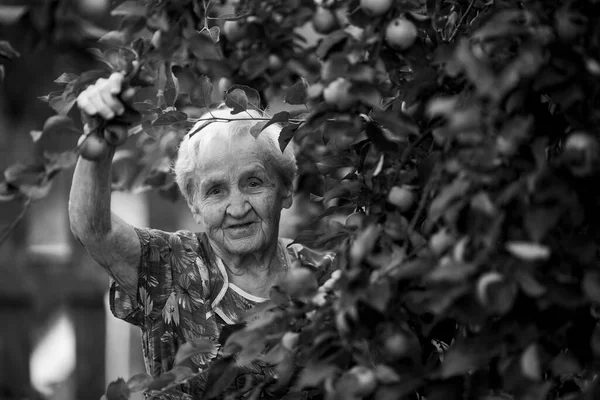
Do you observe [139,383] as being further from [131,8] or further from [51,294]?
[51,294]

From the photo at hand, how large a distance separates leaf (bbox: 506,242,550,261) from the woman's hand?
1.92ft

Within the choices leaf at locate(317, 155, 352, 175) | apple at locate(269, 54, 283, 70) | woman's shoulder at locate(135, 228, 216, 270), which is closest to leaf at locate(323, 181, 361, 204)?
leaf at locate(317, 155, 352, 175)

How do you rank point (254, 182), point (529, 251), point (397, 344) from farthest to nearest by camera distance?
→ point (254, 182), point (397, 344), point (529, 251)

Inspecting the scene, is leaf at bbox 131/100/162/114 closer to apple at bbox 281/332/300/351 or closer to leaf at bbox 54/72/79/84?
leaf at bbox 54/72/79/84

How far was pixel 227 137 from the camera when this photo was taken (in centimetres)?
206

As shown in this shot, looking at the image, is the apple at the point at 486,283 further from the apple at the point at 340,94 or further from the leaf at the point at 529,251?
the apple at the point at 340,94

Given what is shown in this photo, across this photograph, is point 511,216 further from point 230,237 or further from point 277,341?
point 230,237

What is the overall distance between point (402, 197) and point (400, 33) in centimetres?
22

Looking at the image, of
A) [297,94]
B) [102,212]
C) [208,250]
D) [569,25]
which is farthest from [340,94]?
[208,250]

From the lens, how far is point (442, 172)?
120 centimetres

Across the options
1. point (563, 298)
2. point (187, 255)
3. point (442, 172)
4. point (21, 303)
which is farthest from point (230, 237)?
point (21, 303)

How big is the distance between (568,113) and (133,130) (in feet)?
3.67

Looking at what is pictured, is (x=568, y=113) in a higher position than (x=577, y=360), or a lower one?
higher

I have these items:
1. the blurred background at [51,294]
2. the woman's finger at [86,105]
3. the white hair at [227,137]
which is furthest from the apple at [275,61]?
the blurred background at [51,294]
